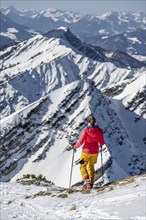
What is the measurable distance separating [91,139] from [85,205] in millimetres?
4965

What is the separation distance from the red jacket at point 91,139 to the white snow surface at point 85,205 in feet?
8.67

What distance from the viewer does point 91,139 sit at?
82.4 feet

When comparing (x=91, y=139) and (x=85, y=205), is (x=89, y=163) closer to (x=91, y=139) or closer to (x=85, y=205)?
(x=91, y=139)

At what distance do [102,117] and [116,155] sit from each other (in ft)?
105

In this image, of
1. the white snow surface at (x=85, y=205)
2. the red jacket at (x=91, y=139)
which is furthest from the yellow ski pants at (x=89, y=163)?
the white snow surface at (x=85, y=205)

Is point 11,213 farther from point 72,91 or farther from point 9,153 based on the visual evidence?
point 72,91

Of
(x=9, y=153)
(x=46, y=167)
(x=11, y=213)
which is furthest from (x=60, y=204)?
(x=9, y=153)

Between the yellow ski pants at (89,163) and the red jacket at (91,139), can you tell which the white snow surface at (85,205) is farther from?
the red jacket at (91,139)

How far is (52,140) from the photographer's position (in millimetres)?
169250

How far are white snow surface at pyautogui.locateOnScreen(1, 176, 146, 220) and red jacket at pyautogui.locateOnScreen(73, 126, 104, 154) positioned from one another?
8.67 ft

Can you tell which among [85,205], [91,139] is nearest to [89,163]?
[91,139]

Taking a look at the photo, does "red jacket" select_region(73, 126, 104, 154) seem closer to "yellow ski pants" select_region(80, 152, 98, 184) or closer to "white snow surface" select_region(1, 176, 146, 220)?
"yellow ski pants" select_region(80, 152, 98, 184)

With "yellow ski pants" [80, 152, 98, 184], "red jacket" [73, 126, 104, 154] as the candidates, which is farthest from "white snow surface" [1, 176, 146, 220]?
"red jacket" [73, 126, 104, 154]

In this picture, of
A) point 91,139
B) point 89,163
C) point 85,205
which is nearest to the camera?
point 85,205
